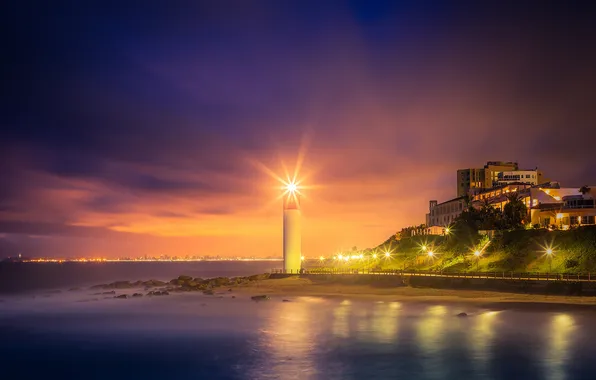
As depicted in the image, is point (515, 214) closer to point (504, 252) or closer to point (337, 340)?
point (504, 252)

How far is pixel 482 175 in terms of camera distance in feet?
476

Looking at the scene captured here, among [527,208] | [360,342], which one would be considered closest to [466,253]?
[527,208]

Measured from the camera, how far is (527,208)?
9188 centimetres

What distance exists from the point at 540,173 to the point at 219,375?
12126cm

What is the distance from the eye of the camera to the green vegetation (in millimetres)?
66812

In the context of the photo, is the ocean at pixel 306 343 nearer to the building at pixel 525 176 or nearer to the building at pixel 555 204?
the building at pixel 555 204

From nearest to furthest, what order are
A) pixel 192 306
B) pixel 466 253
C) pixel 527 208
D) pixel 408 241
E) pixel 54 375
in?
pixel 54 375
pixel 192 306
pixel 466 253
pixel 527 208
pixel 408 241

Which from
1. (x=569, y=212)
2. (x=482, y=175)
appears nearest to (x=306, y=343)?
(x=569, y=212)

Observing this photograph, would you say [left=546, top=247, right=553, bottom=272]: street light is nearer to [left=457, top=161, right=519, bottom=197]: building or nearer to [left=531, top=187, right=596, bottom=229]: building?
[left=531, top=187, right=596, bottom=229]: building

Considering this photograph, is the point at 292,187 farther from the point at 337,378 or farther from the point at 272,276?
the point at 337,378

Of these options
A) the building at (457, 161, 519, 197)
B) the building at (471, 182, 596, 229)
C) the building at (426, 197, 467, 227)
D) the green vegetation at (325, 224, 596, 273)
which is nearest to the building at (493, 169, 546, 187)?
the building at (457, 161, 519, 197)

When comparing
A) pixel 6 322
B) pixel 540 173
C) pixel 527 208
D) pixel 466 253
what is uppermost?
pixel 540 173

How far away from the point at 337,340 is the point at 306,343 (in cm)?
225

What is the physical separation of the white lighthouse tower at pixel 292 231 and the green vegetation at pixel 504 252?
1918cm
